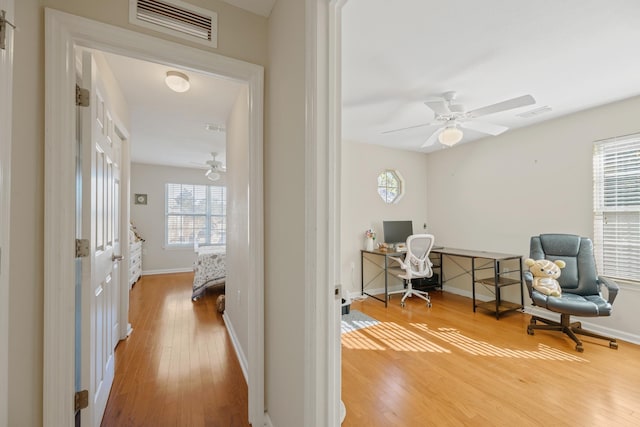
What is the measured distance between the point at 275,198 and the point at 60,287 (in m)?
1.03

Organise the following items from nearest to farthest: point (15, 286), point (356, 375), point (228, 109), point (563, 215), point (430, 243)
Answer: point (15, 286) → point (356, 375) → point (228, 109) → point (563, 215) → point (430, 243)

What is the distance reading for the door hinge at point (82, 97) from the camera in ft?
4.43

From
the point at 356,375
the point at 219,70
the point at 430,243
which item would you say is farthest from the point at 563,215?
the point at 219,70

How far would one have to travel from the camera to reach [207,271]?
4348mm

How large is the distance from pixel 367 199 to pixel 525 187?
2190 millimetres

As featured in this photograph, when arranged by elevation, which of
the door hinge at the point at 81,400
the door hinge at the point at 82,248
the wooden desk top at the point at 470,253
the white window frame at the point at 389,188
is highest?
the white window frame at the point at 389,188

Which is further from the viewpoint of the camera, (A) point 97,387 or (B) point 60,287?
(A) point 97,387

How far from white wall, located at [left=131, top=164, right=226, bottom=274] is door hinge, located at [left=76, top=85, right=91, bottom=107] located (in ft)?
18.1

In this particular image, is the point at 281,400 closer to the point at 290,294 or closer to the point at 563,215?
the point at 290,294

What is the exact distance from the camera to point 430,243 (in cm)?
397

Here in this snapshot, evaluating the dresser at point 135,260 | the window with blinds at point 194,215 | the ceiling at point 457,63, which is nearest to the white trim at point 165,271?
the dresser at point 135,260

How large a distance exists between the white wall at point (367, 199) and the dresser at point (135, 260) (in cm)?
383

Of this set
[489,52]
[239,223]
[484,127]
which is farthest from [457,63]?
[239,223]

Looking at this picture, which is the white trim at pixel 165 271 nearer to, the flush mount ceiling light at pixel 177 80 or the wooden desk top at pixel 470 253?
the wooden desk top at pixel 470 253
